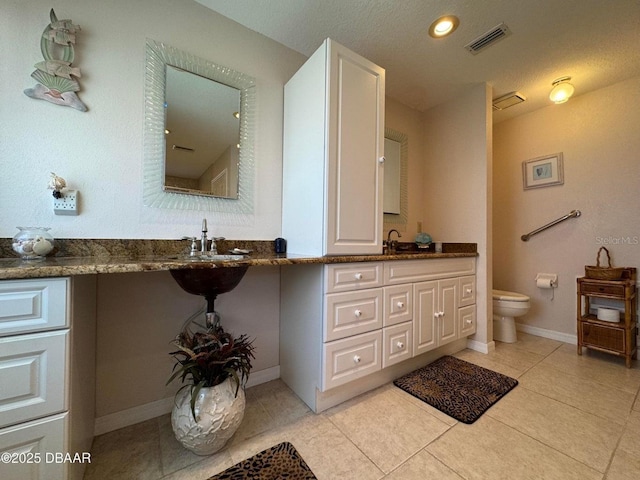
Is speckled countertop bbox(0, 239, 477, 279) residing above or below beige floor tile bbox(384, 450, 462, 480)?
above

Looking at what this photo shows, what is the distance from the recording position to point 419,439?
1.21 metres

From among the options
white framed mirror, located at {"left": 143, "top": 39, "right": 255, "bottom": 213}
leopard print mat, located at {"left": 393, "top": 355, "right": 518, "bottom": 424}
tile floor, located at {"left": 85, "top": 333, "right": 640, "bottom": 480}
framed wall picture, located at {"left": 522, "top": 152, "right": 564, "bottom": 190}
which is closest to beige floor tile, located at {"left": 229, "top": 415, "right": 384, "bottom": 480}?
tile floor, located at {"left": 85, "top": 333, "right": 640, "bottom": 480}

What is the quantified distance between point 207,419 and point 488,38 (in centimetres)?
290

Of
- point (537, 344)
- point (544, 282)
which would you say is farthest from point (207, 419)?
point (544, 282)

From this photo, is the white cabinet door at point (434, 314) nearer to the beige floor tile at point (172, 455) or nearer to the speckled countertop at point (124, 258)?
the speckled countertop at point (124, 258)

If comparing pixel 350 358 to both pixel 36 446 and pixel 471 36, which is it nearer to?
pixel 36 446

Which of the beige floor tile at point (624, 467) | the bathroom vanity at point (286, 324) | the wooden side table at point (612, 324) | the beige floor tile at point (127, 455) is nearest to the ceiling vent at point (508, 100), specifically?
the bathroom vanity at point (286, 324)

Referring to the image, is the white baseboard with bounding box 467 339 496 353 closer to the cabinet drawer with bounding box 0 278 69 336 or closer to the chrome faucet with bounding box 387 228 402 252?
the chrome faucet with bounding box 387 228 402 252

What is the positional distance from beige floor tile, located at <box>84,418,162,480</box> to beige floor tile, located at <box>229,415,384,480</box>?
1.16 feet

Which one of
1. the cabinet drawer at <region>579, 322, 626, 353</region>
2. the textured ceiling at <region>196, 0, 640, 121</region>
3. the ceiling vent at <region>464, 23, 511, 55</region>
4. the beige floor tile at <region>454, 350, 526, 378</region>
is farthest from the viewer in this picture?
the cabinet drawer at <region>579, 322, 626, 353</region>

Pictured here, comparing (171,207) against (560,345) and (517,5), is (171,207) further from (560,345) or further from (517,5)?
(560,345)

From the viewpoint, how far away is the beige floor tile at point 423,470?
1.01 meters

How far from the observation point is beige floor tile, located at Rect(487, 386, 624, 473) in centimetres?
113

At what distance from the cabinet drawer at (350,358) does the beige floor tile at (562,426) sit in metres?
0.72
